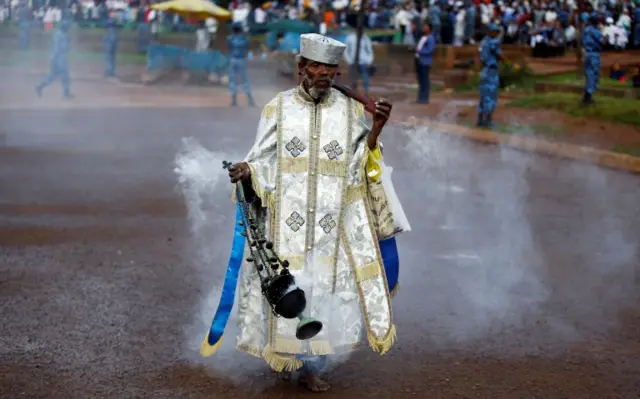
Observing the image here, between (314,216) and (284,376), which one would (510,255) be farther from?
(314,216)

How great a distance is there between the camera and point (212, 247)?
29.9 feet

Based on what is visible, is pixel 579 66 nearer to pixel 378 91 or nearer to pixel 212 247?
pixel 378 91

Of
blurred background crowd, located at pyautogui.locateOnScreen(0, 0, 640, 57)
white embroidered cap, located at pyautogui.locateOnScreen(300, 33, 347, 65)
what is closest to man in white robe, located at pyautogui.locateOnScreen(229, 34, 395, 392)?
white embroidered cap, located at pyautogui.locateOnScreen(300, 33, 347, 65)

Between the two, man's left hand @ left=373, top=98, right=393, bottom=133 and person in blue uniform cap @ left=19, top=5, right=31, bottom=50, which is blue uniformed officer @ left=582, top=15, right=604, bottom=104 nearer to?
man's left hand @ left=373, top=98, right=393, bottom=133

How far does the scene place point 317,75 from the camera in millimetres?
5285

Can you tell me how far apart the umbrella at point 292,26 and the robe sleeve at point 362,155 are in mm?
25936

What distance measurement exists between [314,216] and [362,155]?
40 centimetres

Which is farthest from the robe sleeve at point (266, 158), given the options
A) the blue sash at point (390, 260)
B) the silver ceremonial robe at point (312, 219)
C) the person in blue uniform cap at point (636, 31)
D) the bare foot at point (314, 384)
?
the person in blue uniform cap at point (636, 31)

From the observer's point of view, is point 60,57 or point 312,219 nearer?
point 312,219

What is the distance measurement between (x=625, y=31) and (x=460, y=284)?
73.6 ft

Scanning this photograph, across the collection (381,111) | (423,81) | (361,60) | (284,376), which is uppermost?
(381,111)

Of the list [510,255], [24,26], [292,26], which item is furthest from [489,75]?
[24,26]

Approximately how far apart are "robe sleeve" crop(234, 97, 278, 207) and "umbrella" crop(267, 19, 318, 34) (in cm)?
2595

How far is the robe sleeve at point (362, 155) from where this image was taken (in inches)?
214
